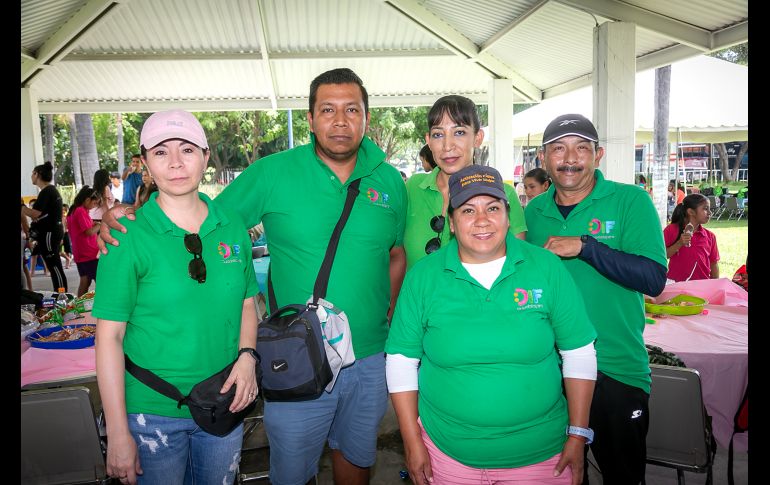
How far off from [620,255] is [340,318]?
127cm

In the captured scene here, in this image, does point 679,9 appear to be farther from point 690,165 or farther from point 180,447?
point 690,165

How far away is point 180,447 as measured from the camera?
6.54ft

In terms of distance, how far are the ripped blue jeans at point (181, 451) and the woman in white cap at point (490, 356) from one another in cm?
71

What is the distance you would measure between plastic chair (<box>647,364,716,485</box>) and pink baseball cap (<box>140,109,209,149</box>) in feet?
8.47

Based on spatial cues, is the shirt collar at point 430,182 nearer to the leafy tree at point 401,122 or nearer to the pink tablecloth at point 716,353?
the pink tablecloth at point 716,353

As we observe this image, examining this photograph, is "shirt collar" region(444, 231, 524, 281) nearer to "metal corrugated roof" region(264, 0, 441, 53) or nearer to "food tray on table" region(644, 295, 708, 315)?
"food tray on table" region(644, 295, 708, 315)

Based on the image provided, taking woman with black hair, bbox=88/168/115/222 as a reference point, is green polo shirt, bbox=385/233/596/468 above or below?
below

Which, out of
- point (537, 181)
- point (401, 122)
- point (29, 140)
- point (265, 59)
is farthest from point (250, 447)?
point (401, 122)

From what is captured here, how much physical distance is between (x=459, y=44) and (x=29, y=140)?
9275 millimetres

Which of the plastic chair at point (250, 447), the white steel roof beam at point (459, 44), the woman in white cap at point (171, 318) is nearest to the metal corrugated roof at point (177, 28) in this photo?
the white steel roof beam at point (459, 44)

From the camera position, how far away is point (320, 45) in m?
11.4

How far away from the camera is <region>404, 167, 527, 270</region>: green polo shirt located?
2801mm

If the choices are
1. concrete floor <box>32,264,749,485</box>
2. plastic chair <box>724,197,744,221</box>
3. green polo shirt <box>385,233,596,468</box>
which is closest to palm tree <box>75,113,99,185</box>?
concrete floor <box>32,264,749,485</box>
